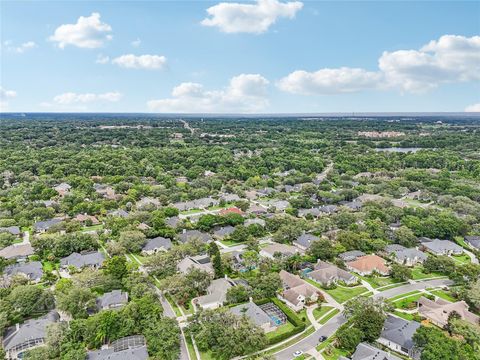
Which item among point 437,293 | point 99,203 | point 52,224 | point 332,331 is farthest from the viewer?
point 99,203

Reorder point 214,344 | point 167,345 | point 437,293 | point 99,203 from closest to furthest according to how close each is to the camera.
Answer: point 167,345 → point 214,344 → point 437,293 → point 99,203

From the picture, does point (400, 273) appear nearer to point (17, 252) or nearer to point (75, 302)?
point (75, 302)

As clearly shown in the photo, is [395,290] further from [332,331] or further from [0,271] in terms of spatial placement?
[0,271]

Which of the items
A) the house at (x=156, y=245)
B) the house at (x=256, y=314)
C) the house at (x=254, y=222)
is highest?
the house at (x=254, y=222)

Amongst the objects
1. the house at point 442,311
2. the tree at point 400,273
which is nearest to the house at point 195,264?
the tree at point 400,273

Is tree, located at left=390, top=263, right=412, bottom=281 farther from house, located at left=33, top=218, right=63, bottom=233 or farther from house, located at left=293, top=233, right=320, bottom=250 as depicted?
house, located at left=33, top=218, right=63, bottom=233

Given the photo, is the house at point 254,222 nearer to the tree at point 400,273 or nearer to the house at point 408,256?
the house at point 408,256

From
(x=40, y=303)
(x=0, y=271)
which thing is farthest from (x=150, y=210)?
(x=40, y=303)
